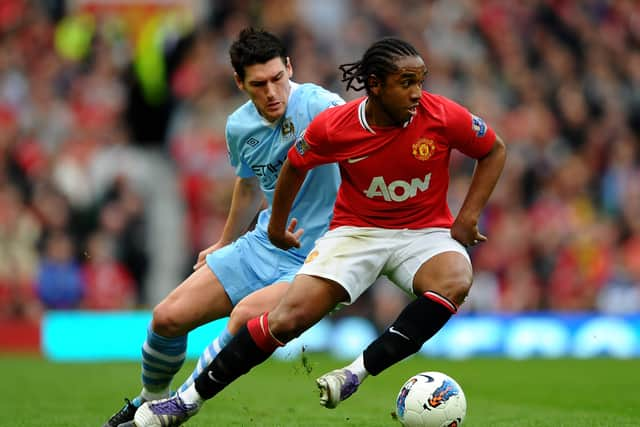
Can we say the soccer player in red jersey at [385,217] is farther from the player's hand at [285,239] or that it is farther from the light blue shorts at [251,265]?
the light blue shorts at [251,265]

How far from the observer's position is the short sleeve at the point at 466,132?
6.15m

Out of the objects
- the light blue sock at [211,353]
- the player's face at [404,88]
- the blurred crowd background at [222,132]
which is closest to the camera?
the player's face at [404,88]

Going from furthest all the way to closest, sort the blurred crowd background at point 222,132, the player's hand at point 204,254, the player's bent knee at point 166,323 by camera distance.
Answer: the blurred crowd background at point 222,132
the player's hand at point 204,254
the player's bent knee at point 166,323

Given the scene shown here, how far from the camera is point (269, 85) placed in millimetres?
6727

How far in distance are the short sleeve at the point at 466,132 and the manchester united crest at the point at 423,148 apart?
0.11 metres

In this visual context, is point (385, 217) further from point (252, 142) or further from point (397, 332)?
point (252, 142)

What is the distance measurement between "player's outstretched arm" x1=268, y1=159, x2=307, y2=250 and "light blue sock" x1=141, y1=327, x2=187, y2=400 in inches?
33.6

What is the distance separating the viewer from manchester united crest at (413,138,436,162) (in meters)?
6.12

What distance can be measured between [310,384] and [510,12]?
8381 millimetres

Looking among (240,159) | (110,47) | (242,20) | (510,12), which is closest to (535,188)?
(510,12)

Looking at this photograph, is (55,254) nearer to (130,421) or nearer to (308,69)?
(308,69)

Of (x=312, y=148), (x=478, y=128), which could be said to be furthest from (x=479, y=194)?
(x=312, y=148)

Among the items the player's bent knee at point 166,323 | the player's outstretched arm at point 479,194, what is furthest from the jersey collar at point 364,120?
the player's bent knee at point 166,323

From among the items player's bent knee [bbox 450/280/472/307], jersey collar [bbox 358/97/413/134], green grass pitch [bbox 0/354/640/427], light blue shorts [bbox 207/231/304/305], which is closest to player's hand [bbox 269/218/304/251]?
light blue shorts [bbox 207/231/304/305]
